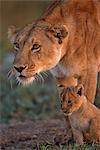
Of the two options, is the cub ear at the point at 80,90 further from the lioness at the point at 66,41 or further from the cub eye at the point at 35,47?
the cub eye at the point at 35,47

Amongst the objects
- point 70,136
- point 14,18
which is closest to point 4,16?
point 14,18

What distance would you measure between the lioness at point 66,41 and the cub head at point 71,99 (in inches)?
9.7

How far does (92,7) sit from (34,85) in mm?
5110

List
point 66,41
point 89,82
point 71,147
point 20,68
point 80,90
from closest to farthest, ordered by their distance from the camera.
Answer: point 20,68 < point 71,147 < point 80,90 < point 66,41 < point 89,82

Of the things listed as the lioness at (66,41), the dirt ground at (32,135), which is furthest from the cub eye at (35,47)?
the dirt ground at (32,135)

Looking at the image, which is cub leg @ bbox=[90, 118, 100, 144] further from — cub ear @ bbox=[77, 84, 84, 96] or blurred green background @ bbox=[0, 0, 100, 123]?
blurred green background @ bbox=[0, 0, 100, 123]

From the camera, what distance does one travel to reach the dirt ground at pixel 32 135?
26.0 feet

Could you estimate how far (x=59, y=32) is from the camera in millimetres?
7414

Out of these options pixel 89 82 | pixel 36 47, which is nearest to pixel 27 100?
pixel 89 82

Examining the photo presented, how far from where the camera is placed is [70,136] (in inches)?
309

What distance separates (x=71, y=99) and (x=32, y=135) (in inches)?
48.9

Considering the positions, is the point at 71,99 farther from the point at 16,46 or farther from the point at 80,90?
the point at 16,46

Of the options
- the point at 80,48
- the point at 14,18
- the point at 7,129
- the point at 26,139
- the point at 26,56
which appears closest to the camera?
the point at 26,56

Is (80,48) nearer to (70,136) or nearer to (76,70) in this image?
(76,70)
